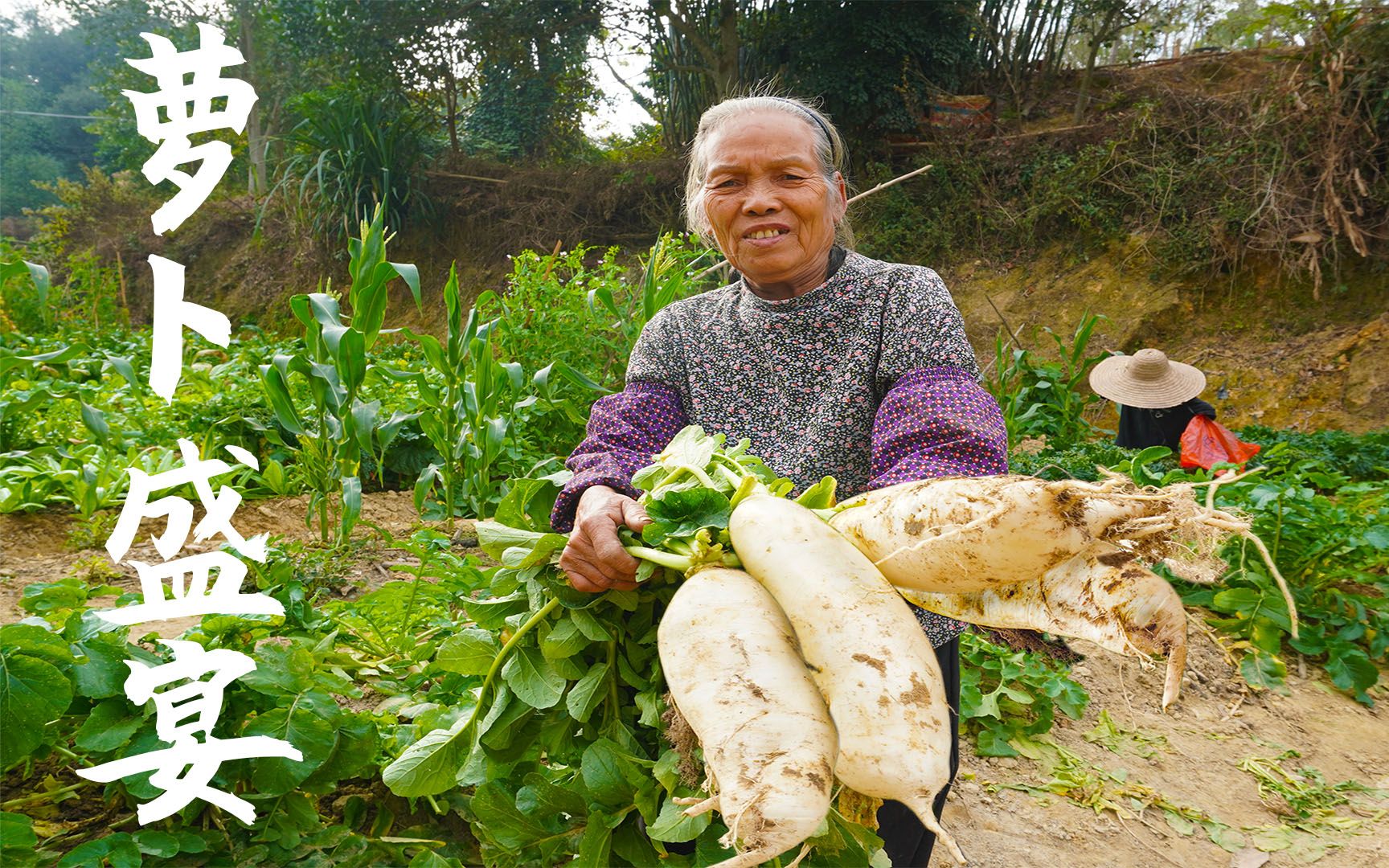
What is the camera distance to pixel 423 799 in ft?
4.98

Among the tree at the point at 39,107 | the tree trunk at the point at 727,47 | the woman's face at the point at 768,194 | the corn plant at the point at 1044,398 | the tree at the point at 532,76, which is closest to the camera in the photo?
the woman's face at the point at 768,194

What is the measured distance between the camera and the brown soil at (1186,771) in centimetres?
198

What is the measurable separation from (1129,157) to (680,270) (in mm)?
5399

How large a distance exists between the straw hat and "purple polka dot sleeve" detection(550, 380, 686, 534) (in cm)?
376

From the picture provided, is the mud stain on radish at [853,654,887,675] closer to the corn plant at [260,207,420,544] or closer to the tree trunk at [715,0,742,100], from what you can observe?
the corn plant at [260,207,420,544]

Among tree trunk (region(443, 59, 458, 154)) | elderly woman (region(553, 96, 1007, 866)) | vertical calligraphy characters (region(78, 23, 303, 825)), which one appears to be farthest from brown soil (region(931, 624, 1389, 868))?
tree trunk (region(443, 59, 458, 154))

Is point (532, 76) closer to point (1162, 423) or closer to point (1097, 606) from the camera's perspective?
point (1162, 423)

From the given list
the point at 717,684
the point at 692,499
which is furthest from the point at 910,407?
the point at 717,684

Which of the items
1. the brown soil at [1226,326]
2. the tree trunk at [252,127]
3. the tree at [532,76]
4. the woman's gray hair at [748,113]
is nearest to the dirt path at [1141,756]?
the woman's gray hair at [748,113]

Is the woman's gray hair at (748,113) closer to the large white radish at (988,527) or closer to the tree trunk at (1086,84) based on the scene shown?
the large white radish at (988,527)

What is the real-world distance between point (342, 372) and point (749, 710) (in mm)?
2211

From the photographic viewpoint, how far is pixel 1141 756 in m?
2.41

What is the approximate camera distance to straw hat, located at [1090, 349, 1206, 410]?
4.35 m

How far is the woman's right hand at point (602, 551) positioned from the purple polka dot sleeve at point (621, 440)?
0.47 ft
